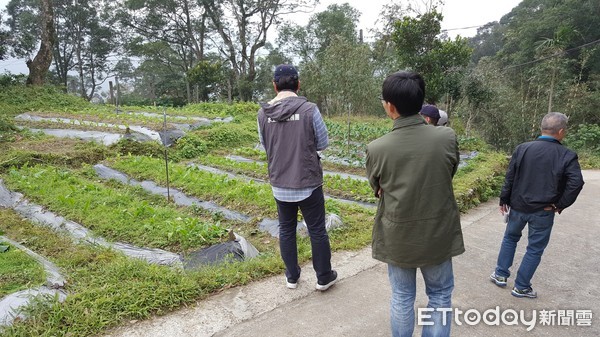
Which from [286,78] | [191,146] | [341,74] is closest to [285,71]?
[286,78]

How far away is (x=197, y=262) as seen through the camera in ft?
11.2

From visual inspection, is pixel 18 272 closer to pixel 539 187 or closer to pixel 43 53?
pixel 539 187

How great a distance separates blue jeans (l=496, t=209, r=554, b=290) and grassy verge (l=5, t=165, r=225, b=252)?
255cm

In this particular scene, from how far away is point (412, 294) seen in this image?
6.79ft

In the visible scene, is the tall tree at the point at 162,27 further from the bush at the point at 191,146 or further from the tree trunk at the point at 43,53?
the bush at the point at 191,146

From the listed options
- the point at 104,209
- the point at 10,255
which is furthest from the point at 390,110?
the point at 104,209

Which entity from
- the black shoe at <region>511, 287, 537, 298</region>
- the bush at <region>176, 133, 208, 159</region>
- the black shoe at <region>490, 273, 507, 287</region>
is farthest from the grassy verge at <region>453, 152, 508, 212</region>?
the bush at <region>176, 133, 208, 159</region>

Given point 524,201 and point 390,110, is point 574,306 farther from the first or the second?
point 390,110

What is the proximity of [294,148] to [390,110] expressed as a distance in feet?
3.11

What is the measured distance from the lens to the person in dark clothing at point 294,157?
276cm

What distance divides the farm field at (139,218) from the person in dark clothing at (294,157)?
60 cm

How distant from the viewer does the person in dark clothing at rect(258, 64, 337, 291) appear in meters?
2.76

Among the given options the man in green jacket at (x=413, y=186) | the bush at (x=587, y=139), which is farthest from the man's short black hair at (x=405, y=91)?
the bush at (x=587, y=139)

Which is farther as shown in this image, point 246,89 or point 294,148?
point 246,89
